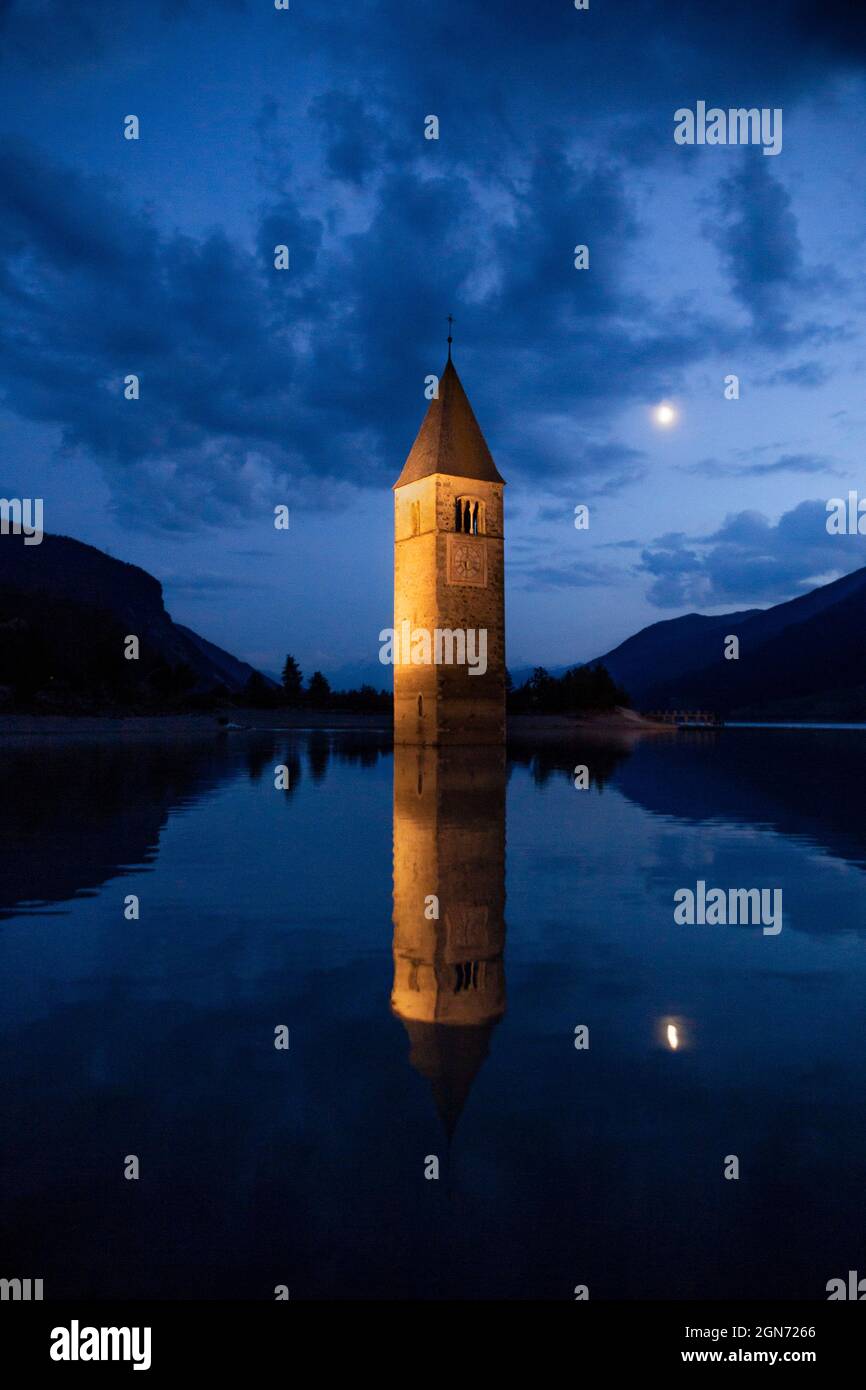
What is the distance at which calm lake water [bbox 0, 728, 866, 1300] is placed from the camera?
10.7 feet

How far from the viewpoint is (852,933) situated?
317 inches

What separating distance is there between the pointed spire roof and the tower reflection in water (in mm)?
33264

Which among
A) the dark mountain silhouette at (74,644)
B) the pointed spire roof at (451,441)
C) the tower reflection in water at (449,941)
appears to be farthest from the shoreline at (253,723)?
the tower reflection in water at (449,941)

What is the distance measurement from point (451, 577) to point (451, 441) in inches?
285

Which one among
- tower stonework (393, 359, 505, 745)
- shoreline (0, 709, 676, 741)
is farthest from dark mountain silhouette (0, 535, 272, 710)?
tower stonework (393, 359, 505, 745)

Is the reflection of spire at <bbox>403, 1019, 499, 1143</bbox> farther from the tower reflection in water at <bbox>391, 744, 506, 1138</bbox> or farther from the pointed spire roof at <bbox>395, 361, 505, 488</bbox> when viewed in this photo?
the pointed spire roof at <bbox>395, 361, 505, 488</bbox>

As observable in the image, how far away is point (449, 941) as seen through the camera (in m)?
7.55

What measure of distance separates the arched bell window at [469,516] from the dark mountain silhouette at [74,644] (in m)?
39.5

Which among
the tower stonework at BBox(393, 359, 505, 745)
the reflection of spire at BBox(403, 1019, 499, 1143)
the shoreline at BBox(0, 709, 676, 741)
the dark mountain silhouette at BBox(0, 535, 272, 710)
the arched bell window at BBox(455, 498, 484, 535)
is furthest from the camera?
the dark mountain silhouette at BBox(0, 535, 272, 710)

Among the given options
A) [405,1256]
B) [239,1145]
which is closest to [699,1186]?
[405,1256]

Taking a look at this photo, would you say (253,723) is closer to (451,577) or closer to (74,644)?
(451,577)

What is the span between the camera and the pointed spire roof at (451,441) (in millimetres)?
47844
